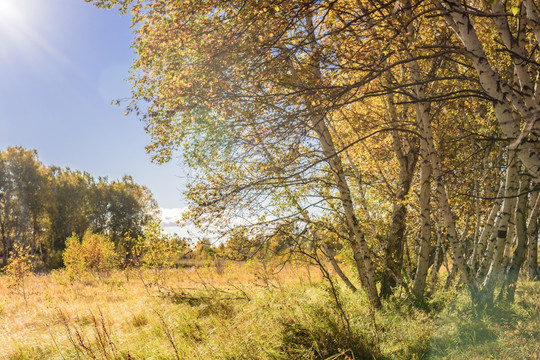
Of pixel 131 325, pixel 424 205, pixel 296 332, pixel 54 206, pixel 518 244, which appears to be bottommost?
pixel 518 244

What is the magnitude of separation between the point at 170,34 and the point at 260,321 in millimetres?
5011

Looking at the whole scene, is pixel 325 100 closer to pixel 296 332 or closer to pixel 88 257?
pixel 296 332

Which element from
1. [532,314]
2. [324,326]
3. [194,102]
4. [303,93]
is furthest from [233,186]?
[532,314]

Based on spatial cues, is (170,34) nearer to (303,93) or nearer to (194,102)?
(194,102)

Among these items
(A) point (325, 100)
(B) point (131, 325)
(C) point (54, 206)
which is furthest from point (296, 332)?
(C) point (54, 206)

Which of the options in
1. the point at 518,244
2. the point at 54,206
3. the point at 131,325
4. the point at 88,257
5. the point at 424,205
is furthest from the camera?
the point at 54,206

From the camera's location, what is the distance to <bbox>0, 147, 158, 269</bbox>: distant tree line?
33.9 metres

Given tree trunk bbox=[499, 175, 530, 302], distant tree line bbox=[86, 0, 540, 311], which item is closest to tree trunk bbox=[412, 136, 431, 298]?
Answer: distant tree line bbox=[86, 0, 540, 311]

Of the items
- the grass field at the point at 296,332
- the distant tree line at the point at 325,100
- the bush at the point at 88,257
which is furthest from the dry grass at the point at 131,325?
the bush at the point at 88,257

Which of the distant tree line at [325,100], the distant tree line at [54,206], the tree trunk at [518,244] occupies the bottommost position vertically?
the tree trunk at [518,244]

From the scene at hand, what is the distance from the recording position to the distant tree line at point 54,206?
111 ft

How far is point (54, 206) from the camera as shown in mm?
36906

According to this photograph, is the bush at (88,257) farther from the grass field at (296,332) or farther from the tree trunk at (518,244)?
the tree trunk at (518,244)

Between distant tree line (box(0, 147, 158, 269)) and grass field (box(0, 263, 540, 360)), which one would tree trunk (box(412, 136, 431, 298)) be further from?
distant tree line (box(0, 147, 158, 269))
